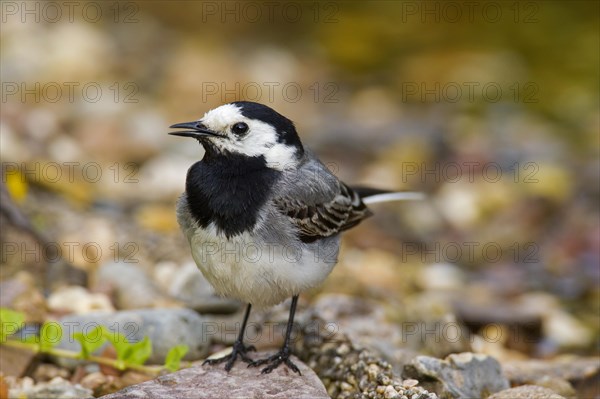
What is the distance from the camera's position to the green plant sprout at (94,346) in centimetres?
508

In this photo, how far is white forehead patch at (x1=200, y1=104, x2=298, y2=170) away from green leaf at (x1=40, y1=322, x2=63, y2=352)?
143cm

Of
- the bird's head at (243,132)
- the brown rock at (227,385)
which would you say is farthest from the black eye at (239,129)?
the brown rock at (227,385)

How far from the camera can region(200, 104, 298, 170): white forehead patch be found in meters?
→ 5.22

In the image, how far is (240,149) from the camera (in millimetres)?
5270

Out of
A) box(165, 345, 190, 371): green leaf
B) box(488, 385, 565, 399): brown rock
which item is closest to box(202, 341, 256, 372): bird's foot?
box(165, 345, 190, 371): green leaf

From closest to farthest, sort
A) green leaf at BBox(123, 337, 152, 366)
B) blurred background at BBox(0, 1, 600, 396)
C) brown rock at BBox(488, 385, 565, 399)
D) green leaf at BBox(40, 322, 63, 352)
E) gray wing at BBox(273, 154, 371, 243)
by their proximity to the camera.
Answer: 1. brown rock at BBox(488, 385, 565, 399)
2. green leaf at BBox(123, 337, 152, 366)
3. green leaf at BBox(40, 322, 63, 352)
4. gray wing at BBox(273, 154, 371, 243)
5. blurred background at BBox(0, 1, 600, 396)

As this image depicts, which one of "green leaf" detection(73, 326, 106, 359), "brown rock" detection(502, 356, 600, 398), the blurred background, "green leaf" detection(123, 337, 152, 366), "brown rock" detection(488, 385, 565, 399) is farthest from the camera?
the blurred background

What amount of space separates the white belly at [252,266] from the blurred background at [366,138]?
1223 mm

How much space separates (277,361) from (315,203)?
997 millimetres

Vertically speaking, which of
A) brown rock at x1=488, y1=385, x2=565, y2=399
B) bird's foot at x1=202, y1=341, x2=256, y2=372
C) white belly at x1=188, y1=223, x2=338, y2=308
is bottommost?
bird's foot at x1=202, y1=341, x2=256, y2=372

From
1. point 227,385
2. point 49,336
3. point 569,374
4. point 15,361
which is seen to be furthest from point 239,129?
point 569,374

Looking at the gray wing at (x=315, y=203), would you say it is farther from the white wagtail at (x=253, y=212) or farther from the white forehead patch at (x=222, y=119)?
the white forehead patch at (x=222, y=119)

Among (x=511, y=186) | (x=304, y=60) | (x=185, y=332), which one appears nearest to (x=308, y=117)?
(x=304, y=60)

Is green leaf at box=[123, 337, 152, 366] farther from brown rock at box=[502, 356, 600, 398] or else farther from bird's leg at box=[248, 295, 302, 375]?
brown rock at box=[502, 356, 600, 398]
